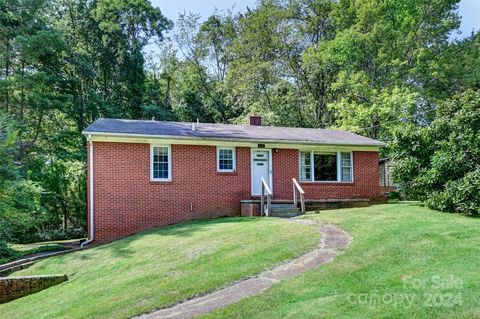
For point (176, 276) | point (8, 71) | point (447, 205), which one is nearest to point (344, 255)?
point (176, 276)

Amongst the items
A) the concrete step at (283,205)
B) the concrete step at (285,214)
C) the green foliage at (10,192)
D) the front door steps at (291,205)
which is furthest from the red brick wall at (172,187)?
the green foliage at (10,192)

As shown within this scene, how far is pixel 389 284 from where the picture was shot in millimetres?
5902

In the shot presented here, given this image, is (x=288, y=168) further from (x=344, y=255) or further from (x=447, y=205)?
(x=344, y=255)

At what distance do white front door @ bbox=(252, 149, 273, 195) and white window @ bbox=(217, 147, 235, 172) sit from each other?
878 millimetres

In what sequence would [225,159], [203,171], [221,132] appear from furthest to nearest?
1. [221,132]
2. [225,159]
3. [203,171]

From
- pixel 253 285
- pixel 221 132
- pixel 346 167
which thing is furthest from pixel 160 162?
pixel 253 285

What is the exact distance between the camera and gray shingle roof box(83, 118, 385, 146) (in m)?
14.9

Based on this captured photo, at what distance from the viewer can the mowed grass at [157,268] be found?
6.54 meters

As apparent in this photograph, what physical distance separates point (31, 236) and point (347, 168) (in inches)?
628

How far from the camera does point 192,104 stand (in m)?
35.2

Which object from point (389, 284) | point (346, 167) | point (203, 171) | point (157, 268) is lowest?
point (157, 268)

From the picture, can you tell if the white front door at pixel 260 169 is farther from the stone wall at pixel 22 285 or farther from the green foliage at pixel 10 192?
the stone wall at pixel 22 285

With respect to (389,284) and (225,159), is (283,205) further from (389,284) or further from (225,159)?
(389,284)

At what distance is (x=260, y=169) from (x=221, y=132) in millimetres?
2226
